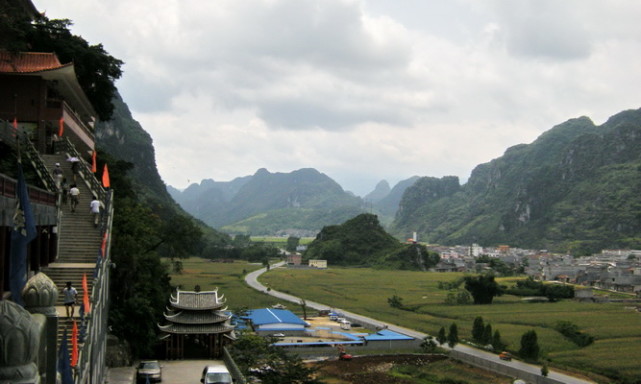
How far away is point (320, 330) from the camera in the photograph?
34.7 meters

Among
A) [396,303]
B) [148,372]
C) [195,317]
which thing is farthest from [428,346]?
[396,303]

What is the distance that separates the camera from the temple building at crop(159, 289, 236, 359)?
2395 cm

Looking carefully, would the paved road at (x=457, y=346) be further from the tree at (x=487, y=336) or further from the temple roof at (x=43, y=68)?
the temple roof at (x=43, y=68)

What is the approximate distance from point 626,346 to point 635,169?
11226 centimetres

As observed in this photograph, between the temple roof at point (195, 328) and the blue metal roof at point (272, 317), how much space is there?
926cm

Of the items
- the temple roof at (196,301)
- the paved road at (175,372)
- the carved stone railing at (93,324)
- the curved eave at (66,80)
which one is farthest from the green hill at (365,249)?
the carved stone railing at (93,324)

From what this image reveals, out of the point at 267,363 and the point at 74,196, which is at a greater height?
the point at 74,196

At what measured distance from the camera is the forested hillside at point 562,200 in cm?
12019

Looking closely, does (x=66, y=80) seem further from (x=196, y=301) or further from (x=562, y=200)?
(x=562, y=200)

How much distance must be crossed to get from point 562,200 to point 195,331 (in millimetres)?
132123

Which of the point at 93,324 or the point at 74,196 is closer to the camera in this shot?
the point at 93,324

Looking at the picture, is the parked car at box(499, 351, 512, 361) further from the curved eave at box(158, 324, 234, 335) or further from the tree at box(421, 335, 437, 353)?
the curved eave at box(158, 324, 234, 335)

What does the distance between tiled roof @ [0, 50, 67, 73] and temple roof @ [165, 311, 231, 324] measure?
10.2 metres

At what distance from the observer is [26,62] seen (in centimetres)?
2044
